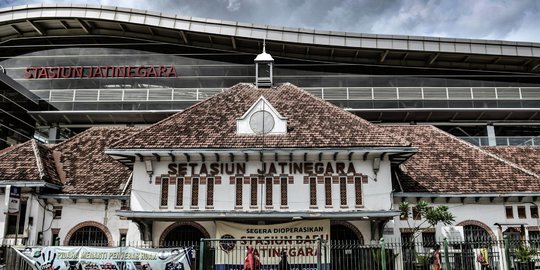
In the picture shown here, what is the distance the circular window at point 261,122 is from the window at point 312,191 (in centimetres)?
288

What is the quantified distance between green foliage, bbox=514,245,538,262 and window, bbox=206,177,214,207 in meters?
12.4

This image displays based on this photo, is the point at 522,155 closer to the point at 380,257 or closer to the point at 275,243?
the point at 380,257

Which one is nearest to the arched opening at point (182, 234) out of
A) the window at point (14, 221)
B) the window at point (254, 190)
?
the window at point (254, 190)

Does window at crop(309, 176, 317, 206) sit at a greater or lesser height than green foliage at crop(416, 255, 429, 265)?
greater

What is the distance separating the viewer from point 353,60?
141 ft

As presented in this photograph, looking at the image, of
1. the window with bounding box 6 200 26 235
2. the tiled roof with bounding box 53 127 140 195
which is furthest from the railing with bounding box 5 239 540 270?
the tiled roof with bounding box 53 127 140 195

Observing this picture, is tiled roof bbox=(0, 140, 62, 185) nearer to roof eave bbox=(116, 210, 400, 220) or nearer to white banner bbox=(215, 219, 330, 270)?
roof eave bbox=(116, 210, 400, 220)

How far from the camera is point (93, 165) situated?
86.9 ft

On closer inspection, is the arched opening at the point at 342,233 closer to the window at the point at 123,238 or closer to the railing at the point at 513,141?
the window at the point at 123,238

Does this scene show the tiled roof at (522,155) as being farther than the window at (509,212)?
Yes

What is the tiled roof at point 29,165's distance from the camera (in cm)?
2339

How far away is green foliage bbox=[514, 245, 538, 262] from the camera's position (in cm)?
1933

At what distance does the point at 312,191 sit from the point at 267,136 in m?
3.06

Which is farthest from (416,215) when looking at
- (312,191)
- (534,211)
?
(534,211)
